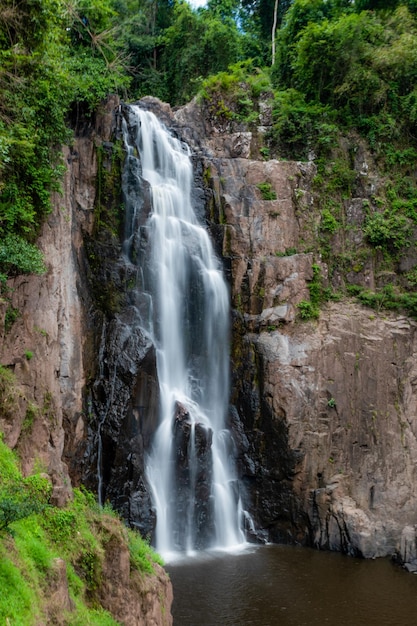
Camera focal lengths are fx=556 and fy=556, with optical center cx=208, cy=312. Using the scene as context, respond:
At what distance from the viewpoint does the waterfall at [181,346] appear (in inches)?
676

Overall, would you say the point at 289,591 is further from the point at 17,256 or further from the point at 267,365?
the point at 17,256

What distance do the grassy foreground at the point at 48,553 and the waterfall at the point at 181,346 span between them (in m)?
5.63


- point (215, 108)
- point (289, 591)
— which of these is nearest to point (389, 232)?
point (215, 108)

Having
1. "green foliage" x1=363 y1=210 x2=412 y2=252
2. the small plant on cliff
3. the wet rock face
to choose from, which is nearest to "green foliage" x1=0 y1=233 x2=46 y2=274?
the wet rock face

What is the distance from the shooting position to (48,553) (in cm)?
808

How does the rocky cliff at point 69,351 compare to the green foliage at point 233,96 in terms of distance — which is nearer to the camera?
the rocky cliff at point 69,351

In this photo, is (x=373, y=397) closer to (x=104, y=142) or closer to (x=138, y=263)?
(x=138, y=263)

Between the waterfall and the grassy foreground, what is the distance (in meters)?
5.63

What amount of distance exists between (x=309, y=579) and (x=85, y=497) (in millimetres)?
6952

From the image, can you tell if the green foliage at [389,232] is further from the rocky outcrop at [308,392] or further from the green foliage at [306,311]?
the green foliage at [306,311]

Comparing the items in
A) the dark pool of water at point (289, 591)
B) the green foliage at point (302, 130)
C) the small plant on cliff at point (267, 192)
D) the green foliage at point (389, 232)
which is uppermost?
the green foliage at point (302, 130)

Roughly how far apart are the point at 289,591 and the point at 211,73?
26.6m

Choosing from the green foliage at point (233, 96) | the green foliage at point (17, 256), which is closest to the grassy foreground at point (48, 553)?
the green foliage at point (17, 256)

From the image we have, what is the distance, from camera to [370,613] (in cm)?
1325
